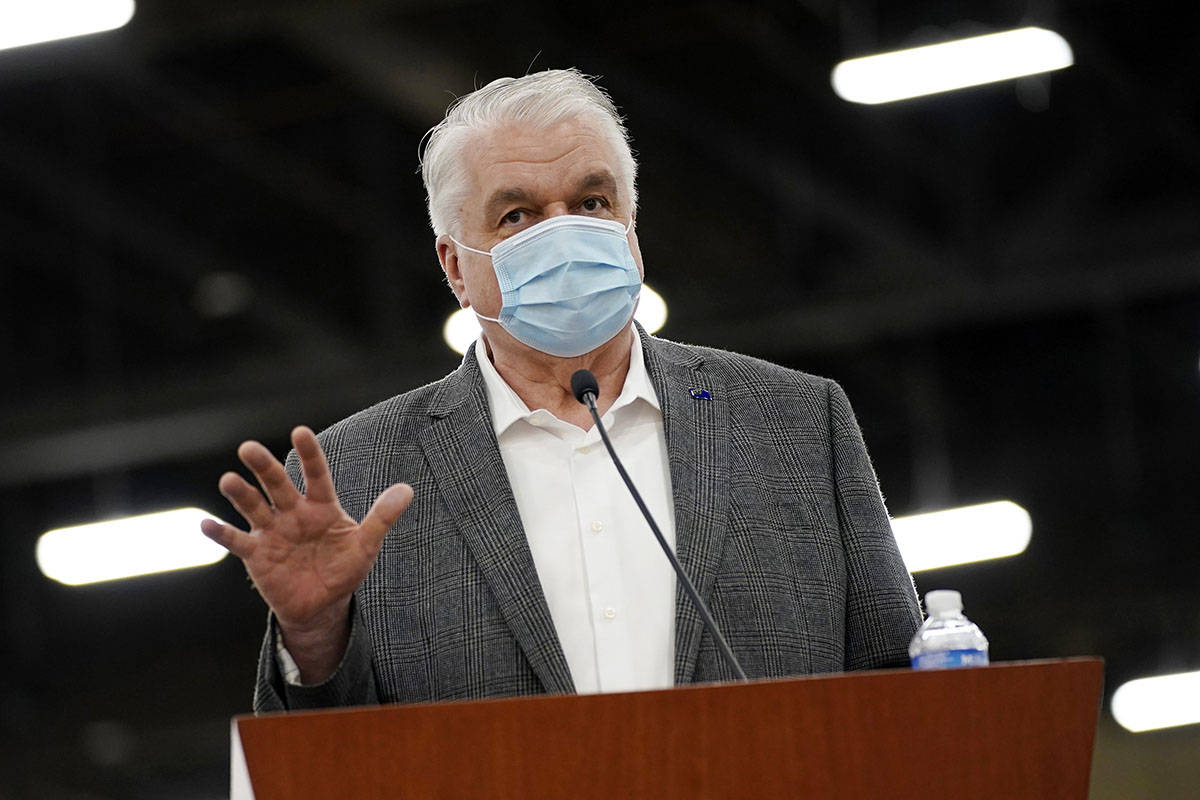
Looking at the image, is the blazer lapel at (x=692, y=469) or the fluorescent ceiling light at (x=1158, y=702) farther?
the fluorescent ceiling light at (x=1158, y=702)

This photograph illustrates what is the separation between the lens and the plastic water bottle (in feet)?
5.26

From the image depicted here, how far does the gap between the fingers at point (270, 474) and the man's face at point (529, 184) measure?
0.76 metres

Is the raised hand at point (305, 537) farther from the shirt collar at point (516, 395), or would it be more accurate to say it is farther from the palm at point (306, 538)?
the shirt collar at point (516, 395)

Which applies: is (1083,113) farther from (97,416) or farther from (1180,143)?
(97,416)

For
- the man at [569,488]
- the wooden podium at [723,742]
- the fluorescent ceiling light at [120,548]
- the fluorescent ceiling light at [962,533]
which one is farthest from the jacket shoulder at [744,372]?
the fluorescent ceiling light at [962,533]

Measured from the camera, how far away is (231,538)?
5.01 ft

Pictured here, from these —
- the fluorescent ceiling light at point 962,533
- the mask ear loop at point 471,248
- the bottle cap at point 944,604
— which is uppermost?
the fluorescent ceiling light at point 962,533

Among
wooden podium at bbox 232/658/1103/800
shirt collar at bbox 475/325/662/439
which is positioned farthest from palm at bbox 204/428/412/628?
shirt collar at bbox 475/325/662/439

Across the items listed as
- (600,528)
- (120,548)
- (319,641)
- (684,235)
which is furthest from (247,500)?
(120,548)

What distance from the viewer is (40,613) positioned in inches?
437

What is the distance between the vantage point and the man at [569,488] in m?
1.91

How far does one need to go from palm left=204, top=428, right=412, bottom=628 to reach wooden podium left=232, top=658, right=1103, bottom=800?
29 cm

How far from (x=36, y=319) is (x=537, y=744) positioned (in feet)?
25.4

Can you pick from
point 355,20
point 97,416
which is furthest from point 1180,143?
point 97,416
